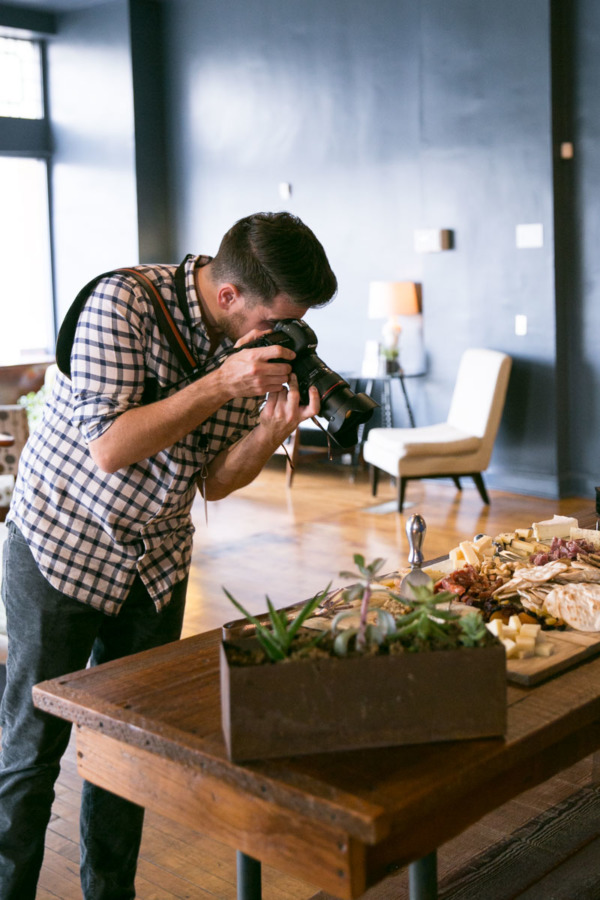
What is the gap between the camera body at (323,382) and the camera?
1.41 metres

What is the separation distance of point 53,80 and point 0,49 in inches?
20.1

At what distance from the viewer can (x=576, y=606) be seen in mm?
1317

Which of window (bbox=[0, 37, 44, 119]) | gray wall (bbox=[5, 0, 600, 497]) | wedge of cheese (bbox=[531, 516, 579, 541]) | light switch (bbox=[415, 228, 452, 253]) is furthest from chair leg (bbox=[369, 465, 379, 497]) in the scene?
window (bbox=[0, 37, 44, 119])

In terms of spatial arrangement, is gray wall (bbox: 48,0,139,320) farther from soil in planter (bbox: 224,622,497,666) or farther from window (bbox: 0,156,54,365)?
soil in planter (bbox: 224,622,497,666)

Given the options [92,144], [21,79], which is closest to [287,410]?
[92,144]

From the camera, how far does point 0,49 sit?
862 centimetres

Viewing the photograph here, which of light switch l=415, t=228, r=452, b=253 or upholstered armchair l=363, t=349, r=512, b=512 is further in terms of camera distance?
light switch l=415, t=228, r=452, b=253

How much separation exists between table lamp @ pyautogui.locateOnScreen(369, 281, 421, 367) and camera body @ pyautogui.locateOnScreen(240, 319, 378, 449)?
5.11 meters

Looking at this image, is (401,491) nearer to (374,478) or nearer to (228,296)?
(374,478)

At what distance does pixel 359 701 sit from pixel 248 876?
22.7 inches

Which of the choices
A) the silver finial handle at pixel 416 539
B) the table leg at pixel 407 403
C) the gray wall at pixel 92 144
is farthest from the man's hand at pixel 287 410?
the gray wall at pixel 92 144

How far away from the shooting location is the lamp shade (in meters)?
6.46

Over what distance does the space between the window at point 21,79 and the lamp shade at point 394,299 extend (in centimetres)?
423

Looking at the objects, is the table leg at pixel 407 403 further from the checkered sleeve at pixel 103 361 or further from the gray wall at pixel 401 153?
the checkered sleeve at pixel 103 361
